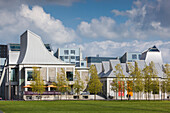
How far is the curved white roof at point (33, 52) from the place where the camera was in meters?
111

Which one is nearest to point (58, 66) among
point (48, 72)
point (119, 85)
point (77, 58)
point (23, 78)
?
point (48, 72)

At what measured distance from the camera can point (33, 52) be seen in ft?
374

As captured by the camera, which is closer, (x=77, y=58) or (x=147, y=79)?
(x=147, y=79)

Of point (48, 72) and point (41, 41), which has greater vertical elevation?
point (41, 41)

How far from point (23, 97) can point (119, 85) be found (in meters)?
28.8

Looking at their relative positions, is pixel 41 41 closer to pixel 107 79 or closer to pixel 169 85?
pixel 107 79

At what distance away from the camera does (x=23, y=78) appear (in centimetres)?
10762

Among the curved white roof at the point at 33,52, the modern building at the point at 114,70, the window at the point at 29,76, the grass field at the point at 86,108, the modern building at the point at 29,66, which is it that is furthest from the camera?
the curved white roof at the point at 33,52

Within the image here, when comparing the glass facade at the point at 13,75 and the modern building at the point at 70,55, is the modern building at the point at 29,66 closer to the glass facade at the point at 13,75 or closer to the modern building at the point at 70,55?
the glass facade at the point at 13,75

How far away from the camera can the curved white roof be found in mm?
111250

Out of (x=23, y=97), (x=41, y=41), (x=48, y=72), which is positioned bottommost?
(x=23, y=97)

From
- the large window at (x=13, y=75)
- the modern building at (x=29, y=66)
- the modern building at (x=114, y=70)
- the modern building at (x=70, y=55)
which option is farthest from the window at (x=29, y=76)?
the modern building at (x=70, y=55)

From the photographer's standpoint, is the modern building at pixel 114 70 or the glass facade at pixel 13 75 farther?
the glass facade at pixel 13 75

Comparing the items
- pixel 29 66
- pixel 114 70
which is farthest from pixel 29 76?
pixel 114 70
